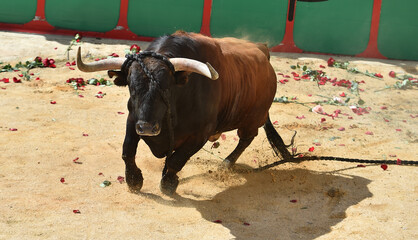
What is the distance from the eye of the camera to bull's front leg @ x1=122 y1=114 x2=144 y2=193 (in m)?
5.95

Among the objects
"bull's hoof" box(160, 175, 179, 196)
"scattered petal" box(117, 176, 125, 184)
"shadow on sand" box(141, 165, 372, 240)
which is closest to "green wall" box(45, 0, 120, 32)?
"shadow on sand" box(141, 165, 372, 240)

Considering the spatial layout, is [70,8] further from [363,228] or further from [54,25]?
[363,228]

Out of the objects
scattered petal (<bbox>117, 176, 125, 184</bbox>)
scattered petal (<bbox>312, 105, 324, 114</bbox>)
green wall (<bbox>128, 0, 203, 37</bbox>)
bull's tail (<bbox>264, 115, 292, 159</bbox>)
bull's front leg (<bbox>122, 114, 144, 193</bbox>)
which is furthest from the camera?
green wall (<bbox>128, 0, 203, 37</bbox>)

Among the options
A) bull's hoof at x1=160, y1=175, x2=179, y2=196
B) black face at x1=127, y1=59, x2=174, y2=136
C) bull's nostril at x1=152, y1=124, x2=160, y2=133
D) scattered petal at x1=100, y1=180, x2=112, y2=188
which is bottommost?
scattered petal at x1=100, y1=180, x2=112, y2=188

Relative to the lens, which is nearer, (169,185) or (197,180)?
(169,185)

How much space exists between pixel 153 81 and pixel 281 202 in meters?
Result: 1.99

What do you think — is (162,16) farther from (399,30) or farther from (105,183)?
(105,183)

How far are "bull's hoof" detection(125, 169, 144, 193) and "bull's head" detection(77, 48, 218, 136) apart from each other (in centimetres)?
73

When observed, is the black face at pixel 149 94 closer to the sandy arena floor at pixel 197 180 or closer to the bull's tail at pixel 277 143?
the sandy arena floor at pixel 197 180

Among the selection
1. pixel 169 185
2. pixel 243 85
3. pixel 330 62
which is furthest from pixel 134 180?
pixel 330 62

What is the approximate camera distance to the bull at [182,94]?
5.42 meters

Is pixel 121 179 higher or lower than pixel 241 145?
lower

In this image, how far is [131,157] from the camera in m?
6.04

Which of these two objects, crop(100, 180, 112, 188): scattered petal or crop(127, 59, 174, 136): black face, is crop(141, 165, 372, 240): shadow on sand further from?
crop(127, 59, 174, 136): black face
